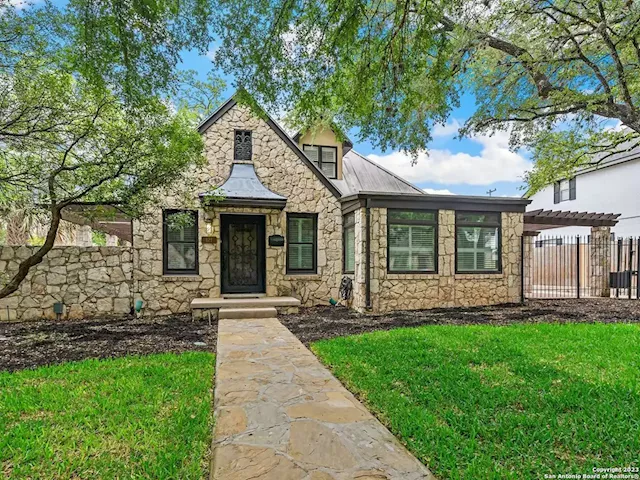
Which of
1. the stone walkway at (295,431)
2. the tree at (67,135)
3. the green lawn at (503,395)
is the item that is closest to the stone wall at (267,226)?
the tree at (67,135)

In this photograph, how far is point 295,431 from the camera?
2803 mm

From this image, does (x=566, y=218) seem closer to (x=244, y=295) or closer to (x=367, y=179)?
(x=367, y=179)

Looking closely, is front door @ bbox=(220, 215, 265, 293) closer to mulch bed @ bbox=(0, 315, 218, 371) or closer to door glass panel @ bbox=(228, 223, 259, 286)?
door glass panel @ bbox=(228, 223, 259, 286)

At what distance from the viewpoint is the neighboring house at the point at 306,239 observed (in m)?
9.02

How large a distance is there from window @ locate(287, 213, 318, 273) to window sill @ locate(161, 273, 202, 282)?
239 cm

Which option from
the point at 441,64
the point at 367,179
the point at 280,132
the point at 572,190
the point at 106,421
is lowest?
the point at 106,421

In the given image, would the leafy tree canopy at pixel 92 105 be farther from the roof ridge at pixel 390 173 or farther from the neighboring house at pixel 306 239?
the roof ridge at pixel 390 173

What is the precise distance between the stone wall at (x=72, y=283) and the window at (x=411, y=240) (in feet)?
21.0

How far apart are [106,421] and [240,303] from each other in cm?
552

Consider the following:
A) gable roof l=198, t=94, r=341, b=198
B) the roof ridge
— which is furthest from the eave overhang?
the roof ridge

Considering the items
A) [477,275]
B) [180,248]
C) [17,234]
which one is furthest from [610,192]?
[17,234]

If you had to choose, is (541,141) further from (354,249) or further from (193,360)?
(193,360)

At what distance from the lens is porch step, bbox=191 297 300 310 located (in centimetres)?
830

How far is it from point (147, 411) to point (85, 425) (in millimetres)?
455
